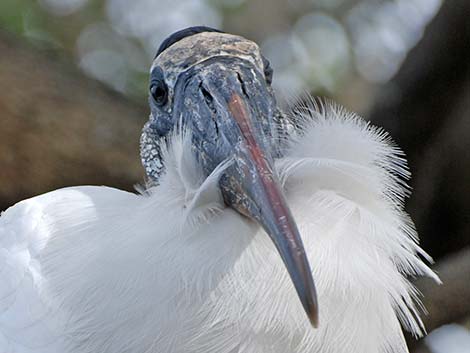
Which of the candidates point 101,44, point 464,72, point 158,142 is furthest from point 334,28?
point 158,142

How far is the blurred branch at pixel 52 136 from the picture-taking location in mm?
3518

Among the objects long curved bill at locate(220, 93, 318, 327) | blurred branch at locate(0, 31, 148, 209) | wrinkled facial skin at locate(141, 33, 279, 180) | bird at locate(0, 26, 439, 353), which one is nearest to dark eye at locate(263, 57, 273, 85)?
wrinkled facial skin at locate(141, 33, 279, 180)

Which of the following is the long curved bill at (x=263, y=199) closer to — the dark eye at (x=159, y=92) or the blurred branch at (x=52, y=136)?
the dark eye at (x=159, y=92)

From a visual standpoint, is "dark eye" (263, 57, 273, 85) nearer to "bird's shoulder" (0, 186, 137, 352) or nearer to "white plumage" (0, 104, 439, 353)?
"white plumage" (0, 104, 439, 353)

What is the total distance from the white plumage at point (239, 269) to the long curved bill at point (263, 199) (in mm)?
60

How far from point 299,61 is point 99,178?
76.4 inches

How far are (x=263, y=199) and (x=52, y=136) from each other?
1.85 m

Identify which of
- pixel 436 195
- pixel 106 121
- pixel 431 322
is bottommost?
pixel 431 322

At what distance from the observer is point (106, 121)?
A: 3619mm

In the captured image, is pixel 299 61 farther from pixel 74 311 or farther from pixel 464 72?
pixel 74 311

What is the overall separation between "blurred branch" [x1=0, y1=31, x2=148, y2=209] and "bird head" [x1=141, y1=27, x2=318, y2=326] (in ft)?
3.15

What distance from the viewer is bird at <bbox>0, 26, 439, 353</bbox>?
6.36 feet

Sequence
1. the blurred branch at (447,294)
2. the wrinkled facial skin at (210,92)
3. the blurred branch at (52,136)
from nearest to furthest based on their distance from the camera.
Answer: the wrinkled facial skin at (210,92), the blurred branch at (447,294), the blurred branch at (52,136)

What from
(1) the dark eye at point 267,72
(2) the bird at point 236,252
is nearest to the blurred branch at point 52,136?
Answer: (1) the dark eye at point 267,72
